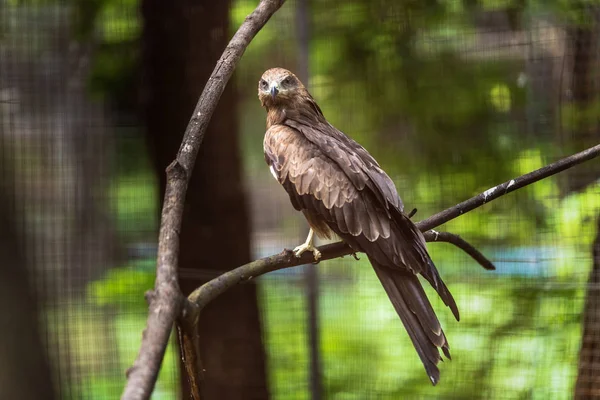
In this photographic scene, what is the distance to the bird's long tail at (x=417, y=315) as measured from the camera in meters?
2.22

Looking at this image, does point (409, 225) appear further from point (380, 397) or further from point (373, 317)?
point (380, 397)

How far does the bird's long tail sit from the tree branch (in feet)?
2.81

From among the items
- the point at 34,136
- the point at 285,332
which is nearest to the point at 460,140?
the point at 285,332

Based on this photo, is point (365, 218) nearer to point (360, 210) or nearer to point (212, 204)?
point (360, 210)

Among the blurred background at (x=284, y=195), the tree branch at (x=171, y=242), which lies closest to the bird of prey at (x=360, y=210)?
the tree branch at (x=171, y=242)

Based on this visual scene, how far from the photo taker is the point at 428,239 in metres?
2.86

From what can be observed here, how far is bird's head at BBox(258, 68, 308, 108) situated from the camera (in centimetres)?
322

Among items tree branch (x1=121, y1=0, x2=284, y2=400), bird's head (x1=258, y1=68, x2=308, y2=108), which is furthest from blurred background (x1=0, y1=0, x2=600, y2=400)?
tree branch (x1=121, y1=0, x2=284, y2=400)

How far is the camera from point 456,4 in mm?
3762

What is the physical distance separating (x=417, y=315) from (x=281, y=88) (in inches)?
53.3

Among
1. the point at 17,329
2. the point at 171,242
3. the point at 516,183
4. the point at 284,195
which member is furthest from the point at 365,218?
the point at 17,329

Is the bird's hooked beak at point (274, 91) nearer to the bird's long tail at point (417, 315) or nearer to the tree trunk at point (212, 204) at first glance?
the tree trunk at point (212, 204)

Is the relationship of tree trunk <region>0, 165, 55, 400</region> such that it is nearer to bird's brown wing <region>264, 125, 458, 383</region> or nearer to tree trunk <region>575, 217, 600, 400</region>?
bird's brown wing <region>264, 125, 458, 383</region>

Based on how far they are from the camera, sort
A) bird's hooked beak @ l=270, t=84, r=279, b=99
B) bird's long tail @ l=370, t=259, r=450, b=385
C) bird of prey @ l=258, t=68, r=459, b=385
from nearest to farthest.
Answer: bird's long tail @ l=370, t=259, r=450, b=385
bird of prey @ l=258, t=68, r=459, b=385
bird's hooked beak @ l=270, t=84, r=279, b=99
